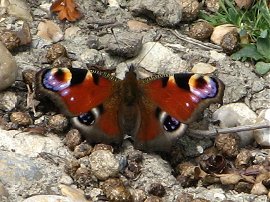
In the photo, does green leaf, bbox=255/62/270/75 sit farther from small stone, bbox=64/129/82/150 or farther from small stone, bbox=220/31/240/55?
small stone, bbox=64/129/82/150

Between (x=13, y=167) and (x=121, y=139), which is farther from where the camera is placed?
(x=121, y=139)

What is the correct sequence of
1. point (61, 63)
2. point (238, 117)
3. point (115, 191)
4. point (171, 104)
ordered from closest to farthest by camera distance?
point (115, 191) < point (171, 104) < point (238, 117) < point (61, 63)

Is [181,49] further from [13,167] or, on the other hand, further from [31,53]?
[13,167]

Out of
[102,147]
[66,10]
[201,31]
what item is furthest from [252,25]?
[102,147]

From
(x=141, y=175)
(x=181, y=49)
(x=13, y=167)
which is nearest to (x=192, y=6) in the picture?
(x=181, y=49)

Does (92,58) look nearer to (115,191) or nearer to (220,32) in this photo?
(220,32)

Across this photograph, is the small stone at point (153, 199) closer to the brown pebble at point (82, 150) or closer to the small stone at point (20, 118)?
the brown pebble at point (82, 150)

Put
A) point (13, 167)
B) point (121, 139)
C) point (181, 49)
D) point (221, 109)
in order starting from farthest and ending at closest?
point (181, 49)
point (221, 109)
point (121, 139)
point (13, 167)
